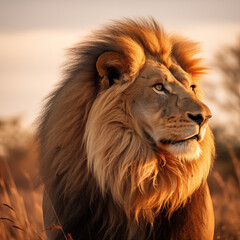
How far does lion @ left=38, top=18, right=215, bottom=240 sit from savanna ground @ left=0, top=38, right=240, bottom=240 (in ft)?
1.83

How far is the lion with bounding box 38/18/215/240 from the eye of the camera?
2936 millimetres

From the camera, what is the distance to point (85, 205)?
3.04 meters

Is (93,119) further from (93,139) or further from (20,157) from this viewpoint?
(20,157)

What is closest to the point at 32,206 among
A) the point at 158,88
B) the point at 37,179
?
the point at 37,179

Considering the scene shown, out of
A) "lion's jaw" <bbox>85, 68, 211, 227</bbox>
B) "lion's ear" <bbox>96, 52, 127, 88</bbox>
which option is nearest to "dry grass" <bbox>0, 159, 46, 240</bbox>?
"lion's jaw" <bbox>85, 68, 211, 227</bbox>

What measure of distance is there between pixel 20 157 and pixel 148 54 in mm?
13434

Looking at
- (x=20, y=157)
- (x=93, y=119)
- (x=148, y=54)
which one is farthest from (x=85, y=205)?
(x=20, y=157)

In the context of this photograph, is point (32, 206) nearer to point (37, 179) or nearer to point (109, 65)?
point (37, 179)

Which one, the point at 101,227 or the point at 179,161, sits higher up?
the point at 179,161

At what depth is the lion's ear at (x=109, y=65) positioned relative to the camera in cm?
305

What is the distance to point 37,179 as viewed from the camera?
11.4 ft

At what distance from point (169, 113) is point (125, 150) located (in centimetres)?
43

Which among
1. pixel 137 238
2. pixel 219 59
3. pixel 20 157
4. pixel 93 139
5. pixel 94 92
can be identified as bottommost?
pixel 20 157

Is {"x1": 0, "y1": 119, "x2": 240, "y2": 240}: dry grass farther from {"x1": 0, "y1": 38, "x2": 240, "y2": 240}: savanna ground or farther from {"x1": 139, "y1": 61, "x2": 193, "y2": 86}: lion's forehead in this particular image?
{"x1": 139, "y1": 61, "x2": 193, "y2": 86}: lion's forehead
